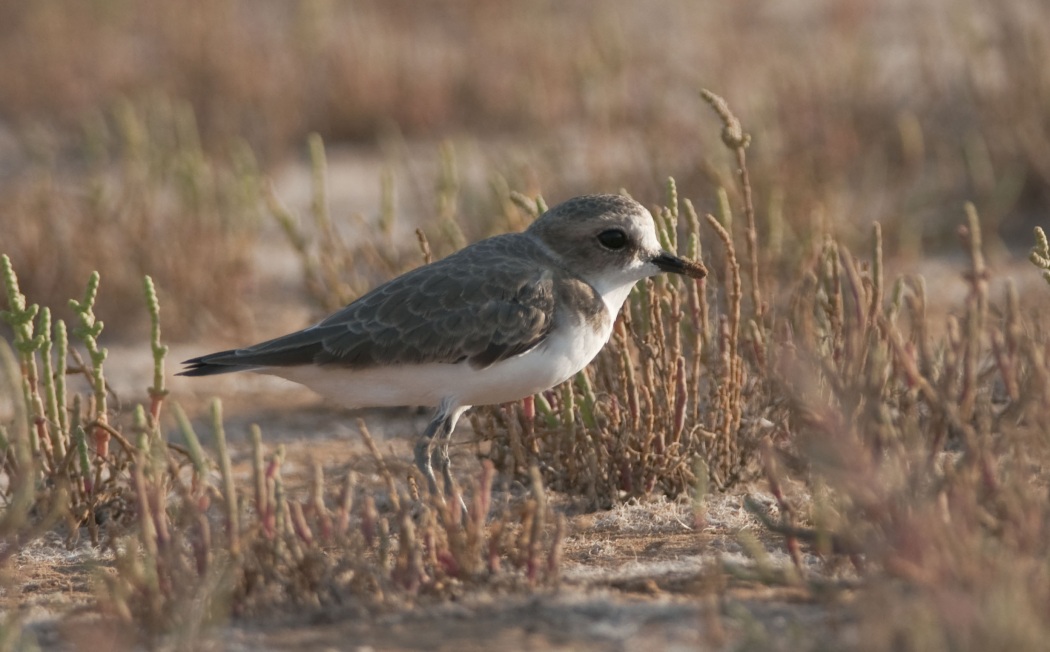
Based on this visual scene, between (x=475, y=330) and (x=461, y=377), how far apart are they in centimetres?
14

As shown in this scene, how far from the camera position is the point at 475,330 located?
409cm

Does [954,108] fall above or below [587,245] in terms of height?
above

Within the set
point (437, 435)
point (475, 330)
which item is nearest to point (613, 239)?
point (475, 330)

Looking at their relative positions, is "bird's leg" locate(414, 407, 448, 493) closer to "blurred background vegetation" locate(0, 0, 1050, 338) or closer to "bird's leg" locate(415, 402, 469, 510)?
"bird's leg" locate(415, 402, 469, 510)

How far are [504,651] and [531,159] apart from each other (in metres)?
4.84

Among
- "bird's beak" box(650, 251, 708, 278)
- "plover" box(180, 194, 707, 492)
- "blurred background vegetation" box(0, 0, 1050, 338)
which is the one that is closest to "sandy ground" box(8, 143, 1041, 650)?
"plover" box(180, 194, 707, 492)

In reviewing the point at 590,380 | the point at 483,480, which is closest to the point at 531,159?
the point at 590,380

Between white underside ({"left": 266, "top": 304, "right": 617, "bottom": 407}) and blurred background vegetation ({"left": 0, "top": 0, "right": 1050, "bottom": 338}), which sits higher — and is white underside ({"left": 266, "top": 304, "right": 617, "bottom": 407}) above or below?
below

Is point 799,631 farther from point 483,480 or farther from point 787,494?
point 787,494

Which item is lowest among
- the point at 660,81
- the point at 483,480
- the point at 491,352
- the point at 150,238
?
the point at 483,480

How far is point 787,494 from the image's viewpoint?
14.5 feet

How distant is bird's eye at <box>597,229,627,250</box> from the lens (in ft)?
14.0

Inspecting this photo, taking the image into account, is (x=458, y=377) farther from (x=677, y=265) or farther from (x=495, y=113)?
(x=495, y=113)

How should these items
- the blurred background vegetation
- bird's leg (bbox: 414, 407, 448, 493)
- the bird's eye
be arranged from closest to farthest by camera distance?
bird's leg (bbox: 414, 407, 448, 493) → the bird's eye → the blurred background vegetation
